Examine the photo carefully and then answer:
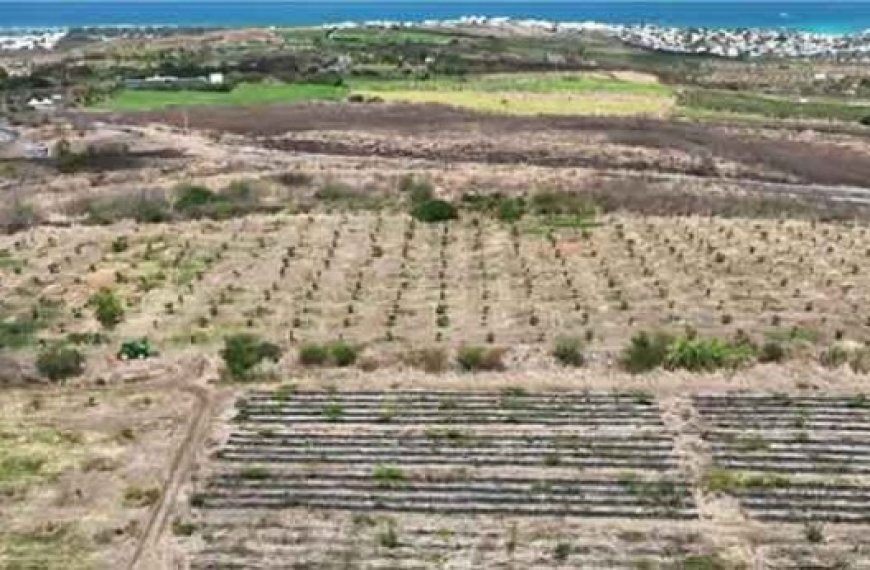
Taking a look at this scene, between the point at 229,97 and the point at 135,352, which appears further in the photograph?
the point at 229,97

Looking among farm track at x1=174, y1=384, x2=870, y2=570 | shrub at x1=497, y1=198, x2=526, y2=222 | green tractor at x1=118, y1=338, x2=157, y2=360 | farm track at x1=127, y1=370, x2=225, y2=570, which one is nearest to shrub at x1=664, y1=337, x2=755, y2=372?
farm track at x1=174, y1=384, x2=870, y2=570

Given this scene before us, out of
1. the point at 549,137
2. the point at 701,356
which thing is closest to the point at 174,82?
the point at 549,137

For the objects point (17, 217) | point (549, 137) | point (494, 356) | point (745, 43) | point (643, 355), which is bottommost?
point (745, 43)

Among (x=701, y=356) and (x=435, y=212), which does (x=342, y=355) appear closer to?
(x=701, y=356)

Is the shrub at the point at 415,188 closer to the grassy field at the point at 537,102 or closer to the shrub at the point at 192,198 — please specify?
the shrub at the point at 192,198

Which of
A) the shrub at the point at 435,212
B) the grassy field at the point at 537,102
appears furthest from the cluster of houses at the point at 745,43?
the shrub at the point at 435,212

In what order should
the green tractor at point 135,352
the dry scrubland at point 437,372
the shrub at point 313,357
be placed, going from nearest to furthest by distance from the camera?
the dry scrubland at point 437,372 < the shrub at point 313,357 < the green tractor at point 135,352

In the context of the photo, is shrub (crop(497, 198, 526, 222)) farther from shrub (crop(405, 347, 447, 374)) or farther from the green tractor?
the green tractor

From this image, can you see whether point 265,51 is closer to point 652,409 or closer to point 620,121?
point 620,121
